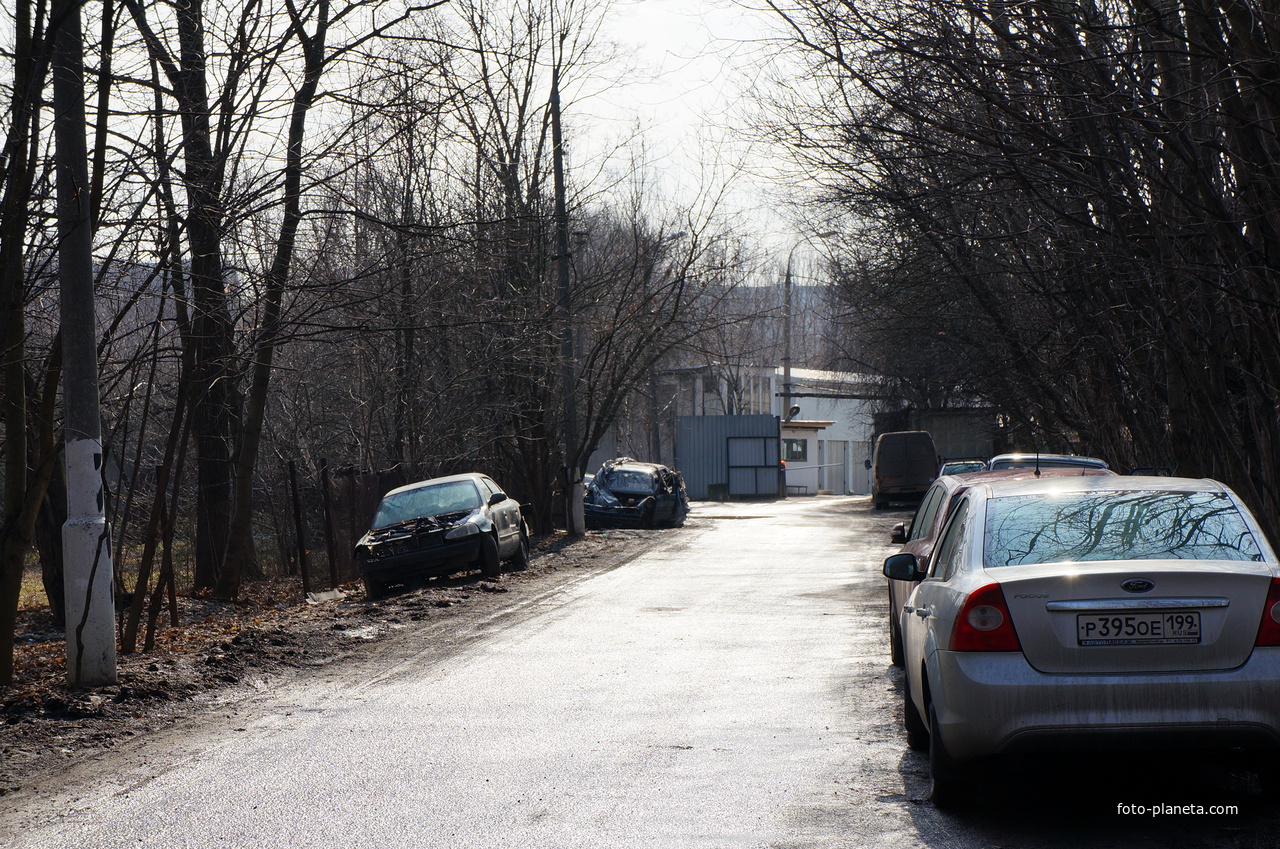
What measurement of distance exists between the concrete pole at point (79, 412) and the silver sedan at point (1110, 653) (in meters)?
6.25

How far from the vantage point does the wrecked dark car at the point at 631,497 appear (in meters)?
31.0

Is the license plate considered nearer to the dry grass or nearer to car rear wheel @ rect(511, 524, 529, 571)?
the dry grass

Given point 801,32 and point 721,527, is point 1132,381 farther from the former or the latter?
point 721,527

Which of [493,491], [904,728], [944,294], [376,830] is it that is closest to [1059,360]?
[944,294]

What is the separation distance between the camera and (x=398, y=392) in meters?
23.7

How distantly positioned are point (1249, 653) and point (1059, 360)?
15.7m

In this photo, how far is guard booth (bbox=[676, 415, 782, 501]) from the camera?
55.0 metres

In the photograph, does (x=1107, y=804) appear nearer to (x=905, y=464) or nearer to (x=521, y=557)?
(x=521, y=557)

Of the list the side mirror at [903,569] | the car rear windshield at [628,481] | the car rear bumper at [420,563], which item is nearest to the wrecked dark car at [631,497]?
the car rear windshield at [628,481]

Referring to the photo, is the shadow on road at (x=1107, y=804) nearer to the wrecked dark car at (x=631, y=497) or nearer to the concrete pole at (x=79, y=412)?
the concrete pole at (x=79, y=412)

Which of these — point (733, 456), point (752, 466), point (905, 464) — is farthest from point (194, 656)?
point (752, 466)

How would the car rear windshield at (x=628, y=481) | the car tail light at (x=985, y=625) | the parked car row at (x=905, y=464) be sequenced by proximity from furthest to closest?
the parked car row at (x=905, y=464) < the car rear windshield at (x=628, y=481) < the car tail light at (x=985, y=625)

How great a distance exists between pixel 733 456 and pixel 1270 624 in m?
50.1

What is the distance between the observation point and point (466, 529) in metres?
17.9
